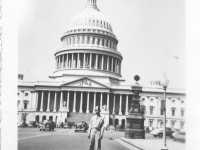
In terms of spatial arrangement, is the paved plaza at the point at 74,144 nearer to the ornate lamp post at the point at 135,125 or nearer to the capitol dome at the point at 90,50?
the ornate lamp post at the point at 135,125

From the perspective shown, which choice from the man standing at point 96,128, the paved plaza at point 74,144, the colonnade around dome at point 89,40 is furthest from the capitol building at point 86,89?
the man standing at point 96,128

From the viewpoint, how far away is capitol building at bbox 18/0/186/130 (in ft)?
214

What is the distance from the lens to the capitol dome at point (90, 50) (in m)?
75.7

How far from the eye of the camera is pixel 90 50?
79500 millimetres

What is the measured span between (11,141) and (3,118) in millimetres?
1319

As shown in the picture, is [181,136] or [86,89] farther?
[86,89]

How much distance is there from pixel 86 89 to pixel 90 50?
1517 centimetres

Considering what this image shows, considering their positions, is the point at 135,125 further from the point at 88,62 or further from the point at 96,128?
the point at 88,62

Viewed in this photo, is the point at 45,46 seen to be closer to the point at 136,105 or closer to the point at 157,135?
the point at 136,105

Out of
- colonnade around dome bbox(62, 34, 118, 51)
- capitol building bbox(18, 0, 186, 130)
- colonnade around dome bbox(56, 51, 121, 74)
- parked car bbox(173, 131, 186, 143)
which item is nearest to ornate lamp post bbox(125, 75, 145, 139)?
parked car bbox(173, 131, 186, 143)

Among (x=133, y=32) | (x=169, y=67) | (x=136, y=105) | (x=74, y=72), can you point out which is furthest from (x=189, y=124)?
(x=74, y=72)

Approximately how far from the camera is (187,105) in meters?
13.8

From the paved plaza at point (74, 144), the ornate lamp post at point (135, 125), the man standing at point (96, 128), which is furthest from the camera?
the ornate lamp post at point (135, 125)

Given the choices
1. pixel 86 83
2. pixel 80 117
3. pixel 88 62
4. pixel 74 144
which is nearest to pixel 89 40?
pixel 88 62
